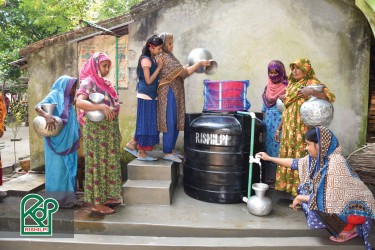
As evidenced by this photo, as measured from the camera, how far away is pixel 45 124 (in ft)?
11.6

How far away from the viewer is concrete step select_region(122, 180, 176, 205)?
12.7ft

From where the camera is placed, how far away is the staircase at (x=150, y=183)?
12.8 ft

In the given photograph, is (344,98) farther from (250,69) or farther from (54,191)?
(54,191)

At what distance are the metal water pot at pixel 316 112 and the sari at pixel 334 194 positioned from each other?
1.56ft

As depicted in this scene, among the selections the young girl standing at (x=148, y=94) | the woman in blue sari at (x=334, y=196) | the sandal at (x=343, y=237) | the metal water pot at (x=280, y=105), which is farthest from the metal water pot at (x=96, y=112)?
the sandal at (x=343, y=237)

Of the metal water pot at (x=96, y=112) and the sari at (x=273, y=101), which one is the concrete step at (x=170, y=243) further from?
the sari at (x=273, y=101)

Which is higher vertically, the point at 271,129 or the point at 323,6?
the point at 323,6

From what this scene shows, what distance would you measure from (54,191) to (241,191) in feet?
8.02

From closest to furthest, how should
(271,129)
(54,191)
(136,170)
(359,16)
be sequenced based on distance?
(54,191)
(136,170)
(271,129)
(359,16)

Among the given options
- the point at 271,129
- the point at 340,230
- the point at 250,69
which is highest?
the point at 250,69

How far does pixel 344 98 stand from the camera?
5.06m

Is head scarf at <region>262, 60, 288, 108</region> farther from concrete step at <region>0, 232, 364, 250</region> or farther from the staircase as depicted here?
concrete step at <region>0, 232, 364, 250</region>

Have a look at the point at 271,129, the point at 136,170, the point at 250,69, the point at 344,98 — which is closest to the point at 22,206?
the point at 136,170

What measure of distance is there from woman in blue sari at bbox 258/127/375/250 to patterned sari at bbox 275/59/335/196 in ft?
2.23
